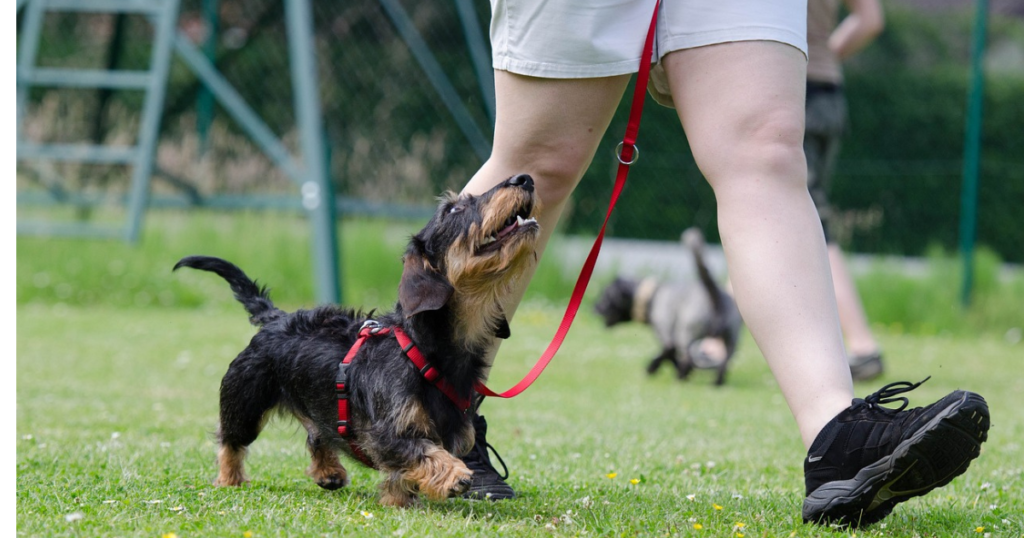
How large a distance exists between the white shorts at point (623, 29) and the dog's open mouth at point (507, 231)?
0.38 meters

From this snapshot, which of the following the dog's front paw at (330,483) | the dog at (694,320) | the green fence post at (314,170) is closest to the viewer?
the dog's front paw at (330,483)

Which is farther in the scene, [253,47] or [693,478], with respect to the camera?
[253,47]

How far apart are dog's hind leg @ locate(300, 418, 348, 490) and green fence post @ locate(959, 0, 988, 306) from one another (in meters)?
8.32

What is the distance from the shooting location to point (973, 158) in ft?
34.2

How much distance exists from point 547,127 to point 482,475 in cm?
104

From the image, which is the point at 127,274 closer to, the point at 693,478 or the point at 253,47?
the point at 253,47

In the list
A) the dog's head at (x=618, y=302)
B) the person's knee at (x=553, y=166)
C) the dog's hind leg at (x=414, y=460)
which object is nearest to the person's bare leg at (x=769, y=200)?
the person's knee at (x=553, y=166)

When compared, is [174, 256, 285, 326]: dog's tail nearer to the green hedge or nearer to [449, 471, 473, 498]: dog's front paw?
[449, 471, 473, 498]: dog's front paw

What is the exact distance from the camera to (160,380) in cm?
607

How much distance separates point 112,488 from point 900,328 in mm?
8547

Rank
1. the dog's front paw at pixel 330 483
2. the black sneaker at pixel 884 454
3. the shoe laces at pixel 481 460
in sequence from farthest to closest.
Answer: the dog's front paw at pixel 330 483, the shoe laces at pixel 481 460, the black sneaker at pixel 884 454

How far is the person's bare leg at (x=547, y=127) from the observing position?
308 cm

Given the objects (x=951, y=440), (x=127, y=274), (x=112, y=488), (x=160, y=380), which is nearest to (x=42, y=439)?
(x=112, y=488)

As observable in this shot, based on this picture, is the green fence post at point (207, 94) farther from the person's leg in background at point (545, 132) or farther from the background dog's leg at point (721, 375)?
the person's leg in background at point (545, 132)
